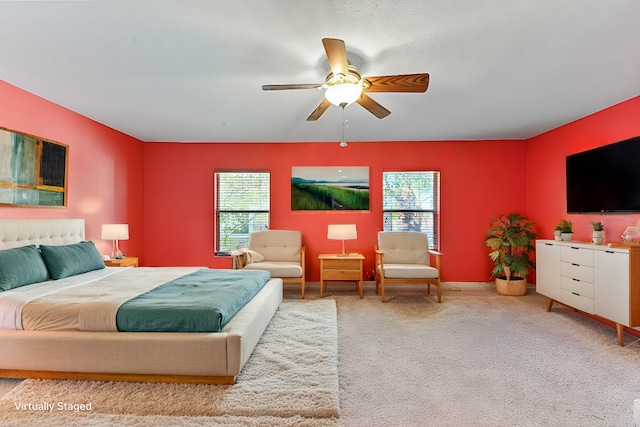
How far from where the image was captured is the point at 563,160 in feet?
14.5

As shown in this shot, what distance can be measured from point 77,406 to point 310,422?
4.75ft

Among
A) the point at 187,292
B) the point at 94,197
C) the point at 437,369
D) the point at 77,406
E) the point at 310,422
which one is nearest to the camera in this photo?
the point at 310,422

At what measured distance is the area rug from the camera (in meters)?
1.90

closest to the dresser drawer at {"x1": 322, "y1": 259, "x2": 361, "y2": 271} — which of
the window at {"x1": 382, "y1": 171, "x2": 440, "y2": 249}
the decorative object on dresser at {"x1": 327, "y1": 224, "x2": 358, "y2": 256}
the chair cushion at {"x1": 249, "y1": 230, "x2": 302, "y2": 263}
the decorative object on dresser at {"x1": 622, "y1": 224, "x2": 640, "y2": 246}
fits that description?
the decorative object on dresser at {"x1": 327, "y1": 224, "x2": 358, "y2": 256}

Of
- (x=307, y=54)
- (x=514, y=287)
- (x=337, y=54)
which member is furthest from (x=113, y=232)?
(x=514, y=287)

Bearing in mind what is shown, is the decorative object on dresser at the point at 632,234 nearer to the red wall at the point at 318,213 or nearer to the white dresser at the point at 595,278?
the white dresser at the point at 595,278

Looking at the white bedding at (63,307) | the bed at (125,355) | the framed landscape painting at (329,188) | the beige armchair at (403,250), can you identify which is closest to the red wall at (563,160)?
the beige armchair at (403,250)

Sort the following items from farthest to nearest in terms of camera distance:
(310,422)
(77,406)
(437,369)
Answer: (437,369)
(77,406)
(310,422)

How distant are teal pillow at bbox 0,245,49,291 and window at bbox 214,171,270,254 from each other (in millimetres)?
2606

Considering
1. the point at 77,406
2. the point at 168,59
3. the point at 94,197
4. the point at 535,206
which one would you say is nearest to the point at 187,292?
the point at 77,406

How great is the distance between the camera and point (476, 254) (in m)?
5.32

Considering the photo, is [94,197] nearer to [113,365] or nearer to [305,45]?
[113,365]

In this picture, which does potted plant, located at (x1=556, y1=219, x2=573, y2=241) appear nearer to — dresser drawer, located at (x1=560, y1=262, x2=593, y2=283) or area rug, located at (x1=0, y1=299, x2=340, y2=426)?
dresser drawer, located at (x1=560, y1=262, x2=593, y2=283)

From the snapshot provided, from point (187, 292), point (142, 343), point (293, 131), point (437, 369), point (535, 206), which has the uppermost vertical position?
point (293, 131)
